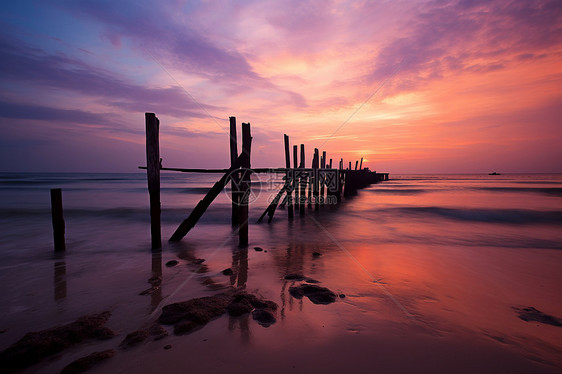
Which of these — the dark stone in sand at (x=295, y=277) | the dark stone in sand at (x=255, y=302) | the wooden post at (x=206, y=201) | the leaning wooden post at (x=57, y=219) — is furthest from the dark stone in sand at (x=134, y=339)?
the leaning wooden post at (x=57, y=219)

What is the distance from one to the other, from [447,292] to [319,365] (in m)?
2.83

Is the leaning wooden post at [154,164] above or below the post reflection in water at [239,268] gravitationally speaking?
above

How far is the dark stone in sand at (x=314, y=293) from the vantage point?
3.71 meters

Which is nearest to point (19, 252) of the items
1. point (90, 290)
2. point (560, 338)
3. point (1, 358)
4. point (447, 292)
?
point (90, 290)

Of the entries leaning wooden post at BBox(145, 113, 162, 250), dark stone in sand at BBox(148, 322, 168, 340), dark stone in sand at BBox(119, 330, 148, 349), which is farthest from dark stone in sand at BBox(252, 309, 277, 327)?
leaning wooden post at BBox(145, 113, 162, 250)

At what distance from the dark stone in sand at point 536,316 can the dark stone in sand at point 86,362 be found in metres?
4.85

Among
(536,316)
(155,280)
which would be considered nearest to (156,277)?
(155,280)

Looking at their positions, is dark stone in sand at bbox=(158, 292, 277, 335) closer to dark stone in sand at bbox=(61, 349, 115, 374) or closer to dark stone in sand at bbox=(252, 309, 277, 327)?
dark stone in sand at bbox=(252, 309, 277, 327)

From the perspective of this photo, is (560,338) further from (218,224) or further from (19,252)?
(19,252)

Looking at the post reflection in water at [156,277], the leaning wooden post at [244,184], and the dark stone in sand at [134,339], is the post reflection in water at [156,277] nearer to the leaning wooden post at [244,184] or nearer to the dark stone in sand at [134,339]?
the dark stone in sand at [134,339]

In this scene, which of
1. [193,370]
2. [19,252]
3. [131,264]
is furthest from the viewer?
[19,252]

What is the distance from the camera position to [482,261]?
579 centimetres

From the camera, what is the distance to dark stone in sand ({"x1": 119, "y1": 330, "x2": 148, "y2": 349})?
2.66 meters

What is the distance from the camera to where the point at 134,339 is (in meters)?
2.71
